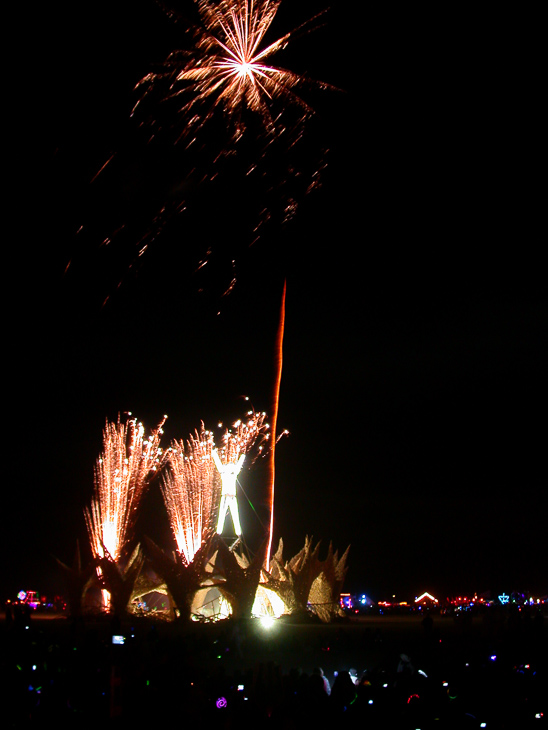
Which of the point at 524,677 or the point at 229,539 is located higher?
the point at 229,539

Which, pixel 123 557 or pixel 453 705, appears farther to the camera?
pixel 123 557

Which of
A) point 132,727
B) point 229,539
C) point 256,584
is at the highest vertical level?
point 229,539

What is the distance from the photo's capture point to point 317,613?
30828 mm

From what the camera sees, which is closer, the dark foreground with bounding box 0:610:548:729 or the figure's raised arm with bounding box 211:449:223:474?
the dark foreground with bounding box 0:610:548:729

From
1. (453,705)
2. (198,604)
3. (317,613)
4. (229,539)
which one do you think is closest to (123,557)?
(198,604)

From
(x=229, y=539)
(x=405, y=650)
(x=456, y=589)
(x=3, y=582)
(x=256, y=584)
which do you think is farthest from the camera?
(x=456, y=589)

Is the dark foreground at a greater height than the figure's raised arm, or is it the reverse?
the figure's raised arm

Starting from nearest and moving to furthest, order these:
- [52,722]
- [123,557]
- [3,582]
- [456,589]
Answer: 1. [52,722]
2. [123,557]
3. [3,582]
4. [456,589]

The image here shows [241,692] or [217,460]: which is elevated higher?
[217,460]

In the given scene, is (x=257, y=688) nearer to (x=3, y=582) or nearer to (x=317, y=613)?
(x=317, y=613)

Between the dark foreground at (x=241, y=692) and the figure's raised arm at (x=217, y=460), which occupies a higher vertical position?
the figure's raised arm at (x=217, y=460)

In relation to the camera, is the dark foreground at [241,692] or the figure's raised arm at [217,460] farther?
the figure's raised arm at [217,460]

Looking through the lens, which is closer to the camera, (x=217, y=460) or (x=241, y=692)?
(x=241, y=692)

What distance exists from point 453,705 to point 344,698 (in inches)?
53.1
